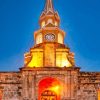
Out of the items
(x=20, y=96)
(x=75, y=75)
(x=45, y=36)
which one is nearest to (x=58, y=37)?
(x=45, y=36)

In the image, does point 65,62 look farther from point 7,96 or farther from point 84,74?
point 7,96

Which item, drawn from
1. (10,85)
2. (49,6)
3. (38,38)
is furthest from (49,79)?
(49,6)

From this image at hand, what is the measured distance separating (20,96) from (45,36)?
8692mm

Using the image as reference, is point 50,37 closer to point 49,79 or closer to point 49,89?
point 49,79

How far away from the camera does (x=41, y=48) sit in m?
48.3

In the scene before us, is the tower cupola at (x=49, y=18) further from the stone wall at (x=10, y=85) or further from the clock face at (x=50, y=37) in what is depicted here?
the stone wall at (x=10, y=85)

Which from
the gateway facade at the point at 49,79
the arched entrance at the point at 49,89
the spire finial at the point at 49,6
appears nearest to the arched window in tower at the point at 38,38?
the gateway facade at the point at 49,79

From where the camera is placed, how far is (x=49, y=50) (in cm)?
4822

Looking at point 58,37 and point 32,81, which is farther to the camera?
point 58,37

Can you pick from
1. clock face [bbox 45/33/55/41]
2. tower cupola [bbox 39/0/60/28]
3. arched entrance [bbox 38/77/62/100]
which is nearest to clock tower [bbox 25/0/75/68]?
clock face [bbox 45/33/55/41]

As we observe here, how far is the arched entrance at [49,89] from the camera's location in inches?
1843

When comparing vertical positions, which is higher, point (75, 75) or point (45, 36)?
point (45, 36)

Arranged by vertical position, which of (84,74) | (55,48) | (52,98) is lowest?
(52,98)

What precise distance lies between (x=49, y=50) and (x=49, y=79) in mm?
3869
